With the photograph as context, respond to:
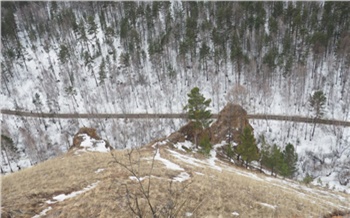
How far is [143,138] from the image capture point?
2758 inches

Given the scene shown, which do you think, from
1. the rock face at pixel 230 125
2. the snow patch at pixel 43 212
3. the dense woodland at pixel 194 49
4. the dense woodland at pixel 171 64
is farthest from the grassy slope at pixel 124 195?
the dense woodland at pixel 194 49

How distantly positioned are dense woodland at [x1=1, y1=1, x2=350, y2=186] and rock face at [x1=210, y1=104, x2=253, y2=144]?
23.4 m

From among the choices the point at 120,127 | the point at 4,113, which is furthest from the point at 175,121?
the point at 4,113

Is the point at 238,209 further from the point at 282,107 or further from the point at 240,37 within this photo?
the point at 240,37

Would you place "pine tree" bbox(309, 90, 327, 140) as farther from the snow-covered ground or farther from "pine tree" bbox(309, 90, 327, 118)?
the snow-covered ground

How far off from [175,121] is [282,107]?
27695 mm

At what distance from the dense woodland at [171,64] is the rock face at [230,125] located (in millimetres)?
23384

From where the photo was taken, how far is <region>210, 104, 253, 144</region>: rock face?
48122 millimetres

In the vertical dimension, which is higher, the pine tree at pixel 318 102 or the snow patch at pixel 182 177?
the snow patch at pixel 182 177

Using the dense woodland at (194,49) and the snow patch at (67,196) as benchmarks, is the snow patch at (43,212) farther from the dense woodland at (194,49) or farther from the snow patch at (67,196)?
the dense woodland at (194,49)

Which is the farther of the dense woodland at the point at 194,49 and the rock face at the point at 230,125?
the dense woodland at the point at 194,49

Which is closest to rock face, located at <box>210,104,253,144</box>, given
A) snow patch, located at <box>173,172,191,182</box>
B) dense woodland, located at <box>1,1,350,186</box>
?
dense woodland, located at <box>1,1,350,186</box>

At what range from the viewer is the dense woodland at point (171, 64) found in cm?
7469

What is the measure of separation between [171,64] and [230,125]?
4609cm
